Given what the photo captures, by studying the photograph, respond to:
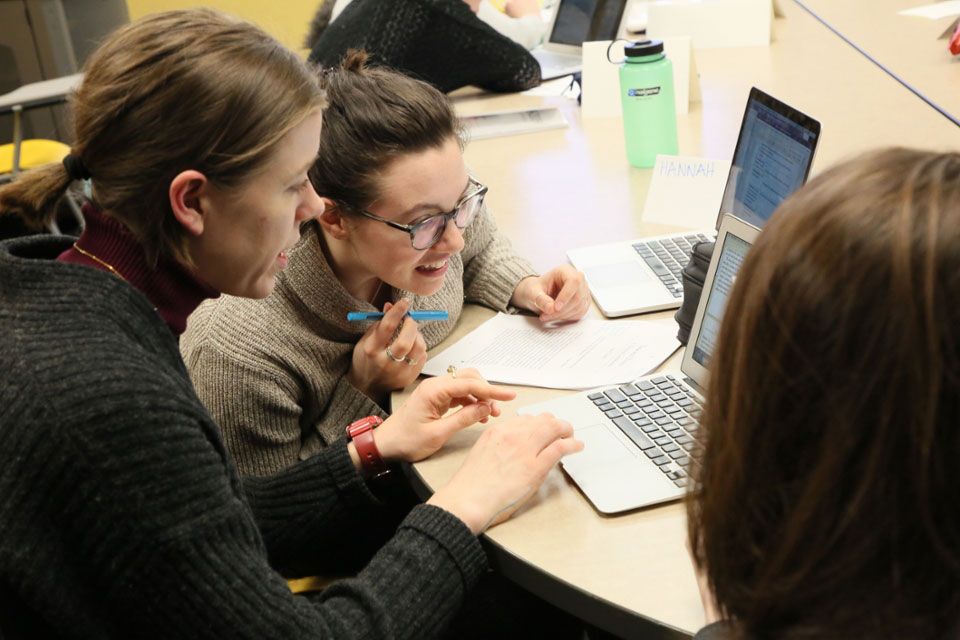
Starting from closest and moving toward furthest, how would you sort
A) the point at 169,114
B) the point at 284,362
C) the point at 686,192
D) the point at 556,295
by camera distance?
the point at 169,114
the point at 284,362
the point at 556,295
the point at 686,192

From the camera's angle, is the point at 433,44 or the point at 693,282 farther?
the point at 433,44

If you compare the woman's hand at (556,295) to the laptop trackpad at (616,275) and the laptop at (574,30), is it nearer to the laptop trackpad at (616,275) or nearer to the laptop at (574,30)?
the laptop trackpad at (616,275)

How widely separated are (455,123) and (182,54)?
1.87 feet

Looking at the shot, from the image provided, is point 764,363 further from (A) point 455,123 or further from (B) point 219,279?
(A) point 455,123

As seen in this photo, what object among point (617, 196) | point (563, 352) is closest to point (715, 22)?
point (617, 196)

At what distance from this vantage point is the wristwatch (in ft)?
4.12

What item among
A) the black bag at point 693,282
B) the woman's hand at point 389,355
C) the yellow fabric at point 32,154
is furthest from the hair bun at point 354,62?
the yellow fabric at point 32,154

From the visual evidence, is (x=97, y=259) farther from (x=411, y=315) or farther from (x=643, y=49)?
(x=643, y=49)

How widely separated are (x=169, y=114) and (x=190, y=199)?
9 centimetres

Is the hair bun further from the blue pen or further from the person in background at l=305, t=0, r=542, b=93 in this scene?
the person in background at l=305, t=0, r=542, b=93

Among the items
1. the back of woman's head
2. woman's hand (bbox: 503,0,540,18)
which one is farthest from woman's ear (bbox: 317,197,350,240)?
woman's hand (bbox: 503,0,540,18)

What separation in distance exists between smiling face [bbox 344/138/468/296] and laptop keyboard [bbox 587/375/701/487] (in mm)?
349

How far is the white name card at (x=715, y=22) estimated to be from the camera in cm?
283

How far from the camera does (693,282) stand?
50.3 inches
